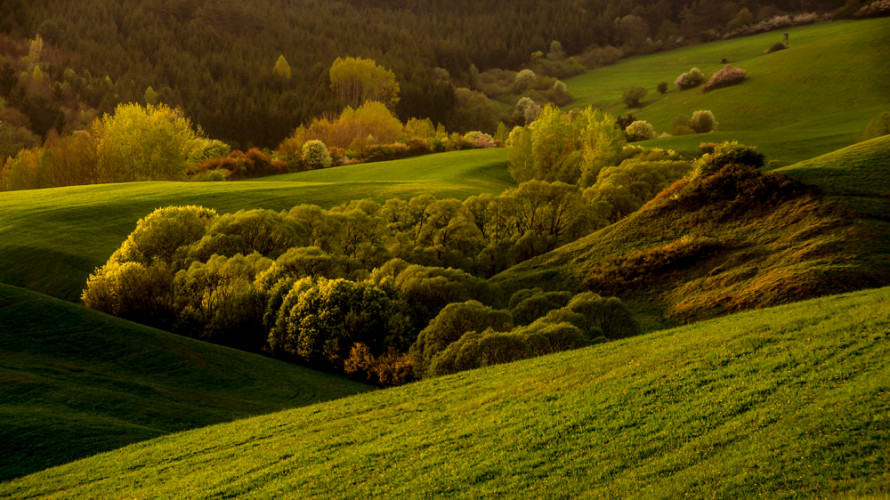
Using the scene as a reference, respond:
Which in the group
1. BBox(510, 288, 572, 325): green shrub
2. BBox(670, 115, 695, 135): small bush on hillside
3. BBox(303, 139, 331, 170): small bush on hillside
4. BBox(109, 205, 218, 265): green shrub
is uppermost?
BBox(303, 139, 331, 170): small bush on hillside

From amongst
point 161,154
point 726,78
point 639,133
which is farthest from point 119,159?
point 726,78

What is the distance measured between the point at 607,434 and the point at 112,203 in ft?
260

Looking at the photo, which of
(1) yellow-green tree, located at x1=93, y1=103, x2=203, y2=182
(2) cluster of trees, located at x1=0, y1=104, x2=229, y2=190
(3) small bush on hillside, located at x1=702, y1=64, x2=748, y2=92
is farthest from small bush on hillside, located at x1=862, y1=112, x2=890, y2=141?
(2) cluster of trees, located at x1=0, y1=104, x2=229, y2=190

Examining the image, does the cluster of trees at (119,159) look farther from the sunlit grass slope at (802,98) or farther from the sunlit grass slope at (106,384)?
the sunlit grass slope at (802,98)

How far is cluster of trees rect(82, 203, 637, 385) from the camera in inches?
Answer: 1590

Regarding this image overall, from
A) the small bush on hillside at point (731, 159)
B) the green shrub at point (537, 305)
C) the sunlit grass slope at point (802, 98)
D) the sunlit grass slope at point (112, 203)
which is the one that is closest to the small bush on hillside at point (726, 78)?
the sunlit grass slope at point (802, 98)

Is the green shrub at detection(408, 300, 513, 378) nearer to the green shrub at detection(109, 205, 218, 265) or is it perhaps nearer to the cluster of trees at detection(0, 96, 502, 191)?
the green shrub at detection(109, 205, 218, 265)

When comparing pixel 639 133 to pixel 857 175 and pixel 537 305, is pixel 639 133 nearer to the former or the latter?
pixel 857 175

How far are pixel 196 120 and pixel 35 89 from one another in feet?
141

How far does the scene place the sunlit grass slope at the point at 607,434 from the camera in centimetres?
1553

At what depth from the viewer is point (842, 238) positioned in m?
42.4

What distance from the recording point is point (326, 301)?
157 feet

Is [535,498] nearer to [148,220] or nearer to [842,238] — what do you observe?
[842,238]

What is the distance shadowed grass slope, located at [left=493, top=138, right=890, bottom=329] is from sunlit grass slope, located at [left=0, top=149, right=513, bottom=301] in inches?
1600
